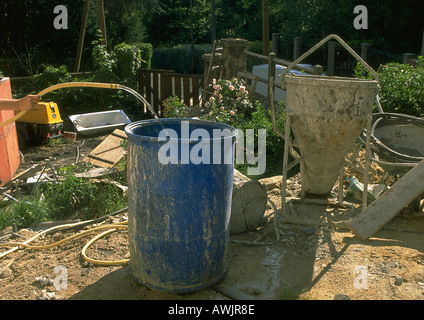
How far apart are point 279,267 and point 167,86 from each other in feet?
33.2

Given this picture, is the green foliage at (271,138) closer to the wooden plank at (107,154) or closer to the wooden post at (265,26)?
the wooden plank at (107,154)

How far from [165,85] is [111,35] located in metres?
7.73

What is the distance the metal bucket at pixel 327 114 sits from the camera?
15.2 ft

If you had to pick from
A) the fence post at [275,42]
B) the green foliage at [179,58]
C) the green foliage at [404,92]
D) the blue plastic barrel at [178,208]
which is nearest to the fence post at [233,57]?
the green foliage at [404,92]

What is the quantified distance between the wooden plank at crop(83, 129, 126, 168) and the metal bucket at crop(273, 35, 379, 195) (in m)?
3.79

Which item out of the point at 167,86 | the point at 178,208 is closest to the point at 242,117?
the point at 178,208

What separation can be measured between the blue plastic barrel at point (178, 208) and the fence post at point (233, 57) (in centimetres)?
772

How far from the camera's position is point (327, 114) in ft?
15.5

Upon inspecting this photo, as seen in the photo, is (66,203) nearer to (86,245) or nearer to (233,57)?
(86,245)

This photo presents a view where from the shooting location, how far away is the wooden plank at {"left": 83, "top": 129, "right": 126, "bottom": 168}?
7.91 m

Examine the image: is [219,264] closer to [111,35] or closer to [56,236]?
[56,236]

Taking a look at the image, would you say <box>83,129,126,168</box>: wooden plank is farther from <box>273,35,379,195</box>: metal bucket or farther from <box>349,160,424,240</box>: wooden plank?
<box>349,160,424,240</box>: wooden plank

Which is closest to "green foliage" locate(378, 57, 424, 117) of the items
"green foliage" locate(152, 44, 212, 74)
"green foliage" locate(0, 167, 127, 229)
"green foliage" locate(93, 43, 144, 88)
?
"green foliage" locate(0, 167, 127, 229)
